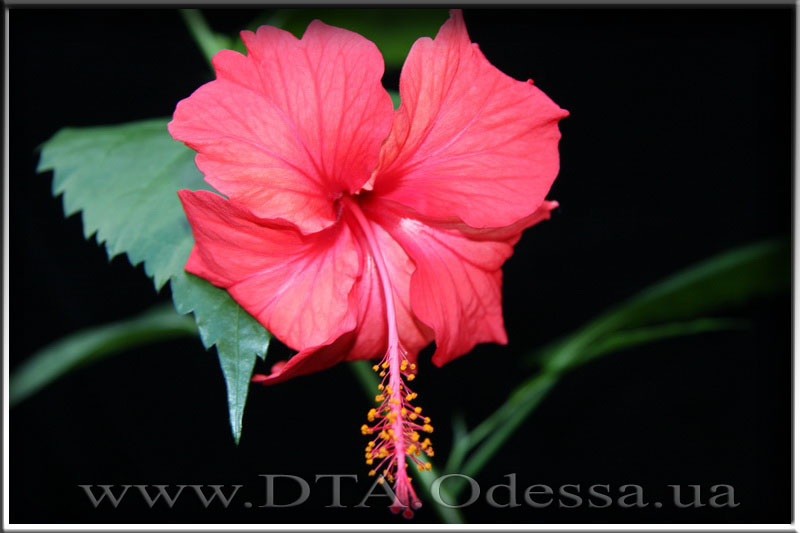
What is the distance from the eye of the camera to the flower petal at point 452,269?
0.59 metres

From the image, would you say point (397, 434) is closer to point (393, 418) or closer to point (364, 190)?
point (393, 418)

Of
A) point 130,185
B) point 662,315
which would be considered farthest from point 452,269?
point 662,315

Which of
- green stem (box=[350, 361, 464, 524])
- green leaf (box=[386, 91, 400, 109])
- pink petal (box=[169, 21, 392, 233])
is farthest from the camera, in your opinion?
green stem (box=[350, 361, 464, 524])

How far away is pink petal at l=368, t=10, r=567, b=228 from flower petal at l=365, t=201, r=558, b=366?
0.02 meters

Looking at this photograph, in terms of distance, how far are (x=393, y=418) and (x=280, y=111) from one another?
25cm

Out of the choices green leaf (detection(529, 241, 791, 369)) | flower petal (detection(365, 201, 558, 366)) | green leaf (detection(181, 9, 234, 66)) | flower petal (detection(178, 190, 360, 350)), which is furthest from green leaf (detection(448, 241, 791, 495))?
green leaf (detection(181, 9, 234, 66))

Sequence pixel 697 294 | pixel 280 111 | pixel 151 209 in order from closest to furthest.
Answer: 1. pixel 280 111
2. pixel 151 209
3. pixel 697 294

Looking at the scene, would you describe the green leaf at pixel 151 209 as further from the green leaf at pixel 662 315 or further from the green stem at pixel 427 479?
the green leaf at pixel 662 315

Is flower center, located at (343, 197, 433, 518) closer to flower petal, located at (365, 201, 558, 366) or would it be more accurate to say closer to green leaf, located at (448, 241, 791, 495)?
flower petal, located at (365, 201, 558, 366)

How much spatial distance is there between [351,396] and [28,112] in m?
0.70

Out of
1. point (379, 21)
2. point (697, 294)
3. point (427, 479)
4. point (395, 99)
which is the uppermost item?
point (379, 21)

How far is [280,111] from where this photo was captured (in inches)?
20.6

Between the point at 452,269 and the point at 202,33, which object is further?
the point at 202,33

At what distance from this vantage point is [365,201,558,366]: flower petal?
23.1 inches
